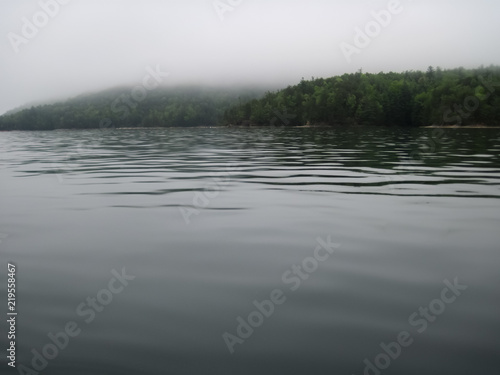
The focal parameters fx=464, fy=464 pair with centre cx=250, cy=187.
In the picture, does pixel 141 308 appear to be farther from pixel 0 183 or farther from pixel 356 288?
pixel 0 183

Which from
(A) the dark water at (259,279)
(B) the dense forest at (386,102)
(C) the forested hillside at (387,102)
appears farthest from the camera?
(B) the dense forest at (386,102)

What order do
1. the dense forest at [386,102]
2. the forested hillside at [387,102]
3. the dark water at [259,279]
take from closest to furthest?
the dark water at [259,279] < the forested hillside at [387,102] < the dense forest at [386,102]

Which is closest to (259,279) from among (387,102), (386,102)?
(387,102)

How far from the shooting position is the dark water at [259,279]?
400cm

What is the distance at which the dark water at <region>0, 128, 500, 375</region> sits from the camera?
13.1ft

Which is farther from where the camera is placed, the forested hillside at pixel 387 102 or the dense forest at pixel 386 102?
the dense forest at pixel 386 102

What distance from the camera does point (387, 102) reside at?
13875cm

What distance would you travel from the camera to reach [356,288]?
5.55 m

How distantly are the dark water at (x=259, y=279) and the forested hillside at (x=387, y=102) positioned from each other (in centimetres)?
10282

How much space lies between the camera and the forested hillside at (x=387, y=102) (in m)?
112

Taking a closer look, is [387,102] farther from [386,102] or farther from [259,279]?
[259,279]

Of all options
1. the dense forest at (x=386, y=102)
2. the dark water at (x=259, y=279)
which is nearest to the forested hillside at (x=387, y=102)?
the dense forest at (x=386, y=102)

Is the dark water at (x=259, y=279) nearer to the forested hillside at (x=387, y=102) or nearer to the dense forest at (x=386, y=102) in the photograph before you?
the dense forest at (x=386, y=102)

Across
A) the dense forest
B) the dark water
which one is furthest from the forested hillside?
the dark water
